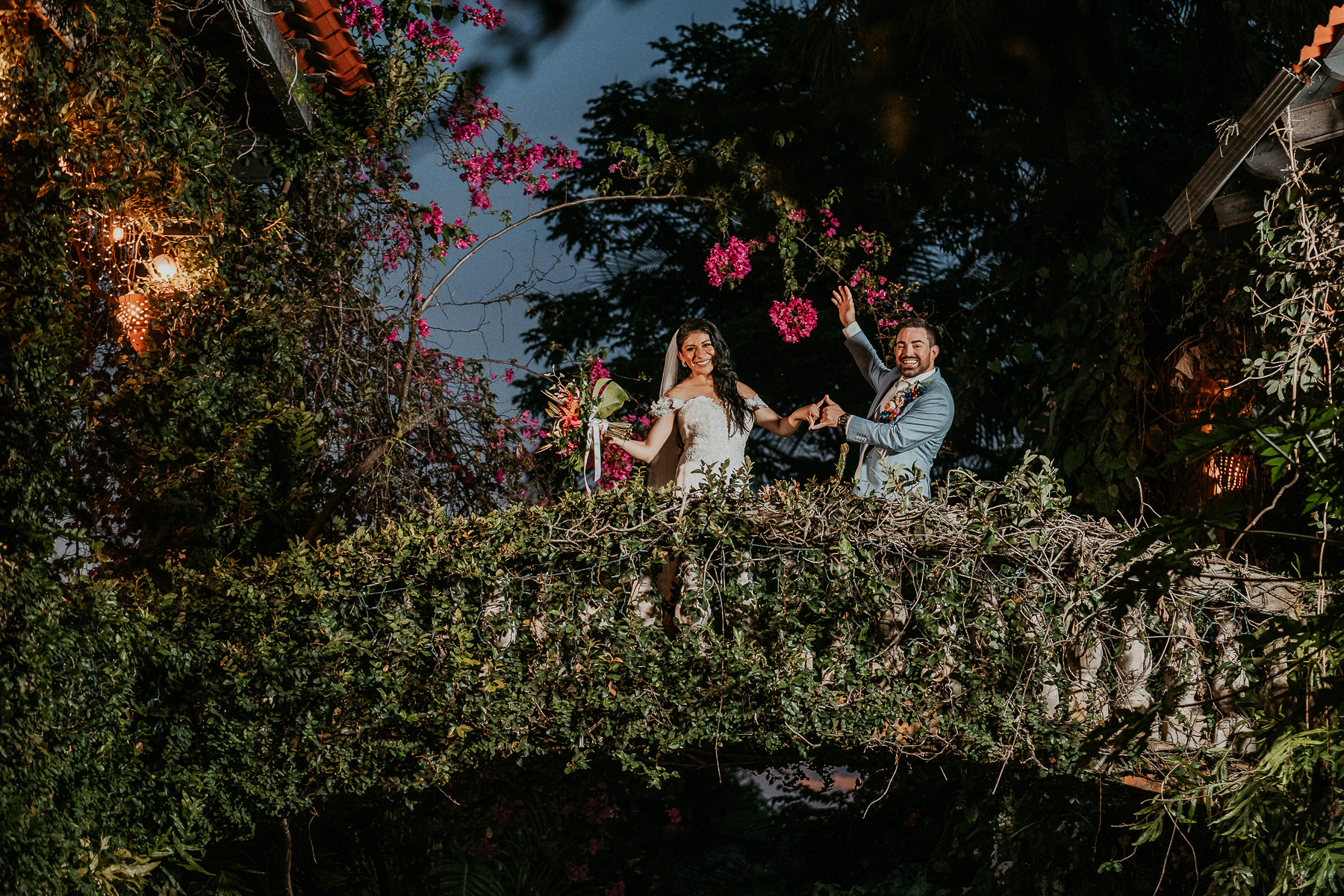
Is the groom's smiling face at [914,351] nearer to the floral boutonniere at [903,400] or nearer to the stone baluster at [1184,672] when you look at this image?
the floral boutonniere at [903,400]

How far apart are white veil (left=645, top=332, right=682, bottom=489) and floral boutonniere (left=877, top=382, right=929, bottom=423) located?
107 centimetres

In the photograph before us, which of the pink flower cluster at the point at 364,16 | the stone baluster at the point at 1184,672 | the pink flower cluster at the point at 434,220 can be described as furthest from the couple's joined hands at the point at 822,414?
the pink flower cluster at the point at 364,16

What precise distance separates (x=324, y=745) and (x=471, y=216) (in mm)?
3765

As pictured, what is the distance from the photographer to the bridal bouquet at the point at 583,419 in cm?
547

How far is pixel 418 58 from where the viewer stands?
704 cm

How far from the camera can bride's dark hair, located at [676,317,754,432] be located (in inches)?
228

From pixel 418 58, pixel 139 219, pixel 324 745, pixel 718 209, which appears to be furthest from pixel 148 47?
pixel 718 209

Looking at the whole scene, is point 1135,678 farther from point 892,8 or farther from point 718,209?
point 892,8

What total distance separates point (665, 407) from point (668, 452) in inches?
11.3

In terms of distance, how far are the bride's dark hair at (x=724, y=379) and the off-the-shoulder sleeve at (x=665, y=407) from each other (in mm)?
214

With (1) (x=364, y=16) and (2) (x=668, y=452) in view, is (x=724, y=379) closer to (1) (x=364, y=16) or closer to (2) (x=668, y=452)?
(2) (x=668, y=452)

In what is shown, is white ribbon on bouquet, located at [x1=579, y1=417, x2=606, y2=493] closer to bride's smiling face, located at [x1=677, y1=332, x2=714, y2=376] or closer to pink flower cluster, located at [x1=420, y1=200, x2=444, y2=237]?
bride's smiling face, located at [x1=677, y1=332, x2=714, y2=376]

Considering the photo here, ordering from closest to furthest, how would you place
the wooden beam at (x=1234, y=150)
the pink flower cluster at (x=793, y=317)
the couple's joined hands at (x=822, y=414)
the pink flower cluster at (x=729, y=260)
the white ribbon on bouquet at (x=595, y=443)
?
the wooden beam at (x=1234, y=150), the couple's joined hands at (x=822, y=414), the white ribbon on bouquet at (x=595, y=443), the pink flower cluster at (x=793, y=317), the pink flower cluster at (x=729, y=260)

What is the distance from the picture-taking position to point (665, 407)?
18.9ft
